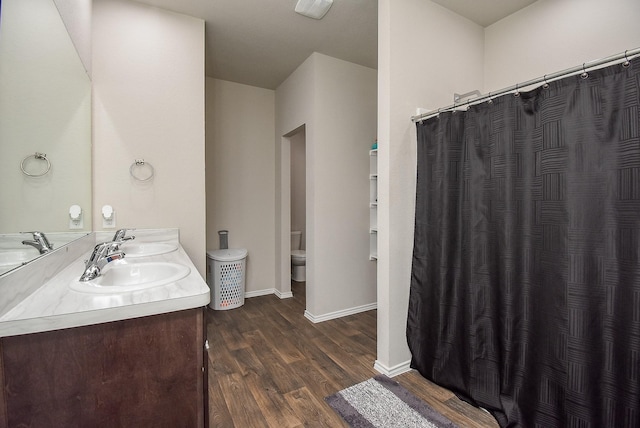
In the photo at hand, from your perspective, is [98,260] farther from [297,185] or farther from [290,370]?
[297,185]

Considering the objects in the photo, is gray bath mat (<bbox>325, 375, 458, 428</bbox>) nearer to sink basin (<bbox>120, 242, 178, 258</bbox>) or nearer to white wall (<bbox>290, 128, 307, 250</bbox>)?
sink basin (<bbox>120, 242, 178, 258</bbox>)

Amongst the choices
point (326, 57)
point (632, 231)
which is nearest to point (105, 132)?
point (326, 57)

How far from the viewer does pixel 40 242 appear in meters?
1.07

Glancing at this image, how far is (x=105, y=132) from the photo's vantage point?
6.68 ft

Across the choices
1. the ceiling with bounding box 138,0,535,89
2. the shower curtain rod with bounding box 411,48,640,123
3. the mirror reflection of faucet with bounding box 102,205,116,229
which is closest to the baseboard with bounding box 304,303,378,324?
the mirror reflection of faucet with bounding box 102,205,116,229

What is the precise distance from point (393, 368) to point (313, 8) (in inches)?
105

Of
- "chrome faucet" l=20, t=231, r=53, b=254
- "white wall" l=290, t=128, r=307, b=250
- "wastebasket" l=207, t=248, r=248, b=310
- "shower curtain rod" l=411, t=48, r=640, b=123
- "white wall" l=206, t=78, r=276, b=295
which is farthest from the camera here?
"white wall" l=290, t=128, r=307, b=250

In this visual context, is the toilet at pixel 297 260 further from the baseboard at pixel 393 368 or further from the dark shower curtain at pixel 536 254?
the dark shower curtain at pixel 536 254

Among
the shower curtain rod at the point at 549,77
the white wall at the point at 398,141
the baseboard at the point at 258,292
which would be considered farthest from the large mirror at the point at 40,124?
the baseboard at the point at 258,292

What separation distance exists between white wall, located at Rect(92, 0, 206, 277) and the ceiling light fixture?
83 cm

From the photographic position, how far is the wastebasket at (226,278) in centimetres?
312

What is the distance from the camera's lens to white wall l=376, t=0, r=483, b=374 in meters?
1.94

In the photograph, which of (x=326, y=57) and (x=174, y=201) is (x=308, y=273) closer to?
(x=174, y=201)

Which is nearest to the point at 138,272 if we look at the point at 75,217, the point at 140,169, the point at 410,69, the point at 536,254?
the point at 75,217
